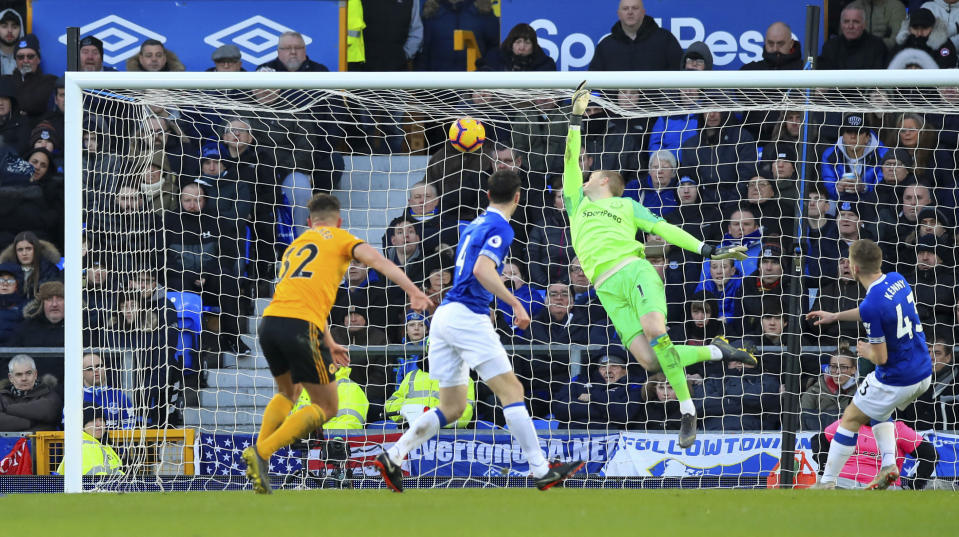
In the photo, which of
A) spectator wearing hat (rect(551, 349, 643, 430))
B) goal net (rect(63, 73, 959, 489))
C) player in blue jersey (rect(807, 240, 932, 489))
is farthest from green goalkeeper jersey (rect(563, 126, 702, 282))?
spectator wearing hat (rect(551, 349, 643, 430))

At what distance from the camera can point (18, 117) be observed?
1241 cm

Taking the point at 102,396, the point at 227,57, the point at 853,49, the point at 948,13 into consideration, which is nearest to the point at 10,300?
the point at 102,396

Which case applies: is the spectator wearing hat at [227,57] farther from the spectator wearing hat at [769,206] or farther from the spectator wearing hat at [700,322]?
the spectator wearing hat at [769,206]

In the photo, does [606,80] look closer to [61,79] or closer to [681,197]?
[681,197]

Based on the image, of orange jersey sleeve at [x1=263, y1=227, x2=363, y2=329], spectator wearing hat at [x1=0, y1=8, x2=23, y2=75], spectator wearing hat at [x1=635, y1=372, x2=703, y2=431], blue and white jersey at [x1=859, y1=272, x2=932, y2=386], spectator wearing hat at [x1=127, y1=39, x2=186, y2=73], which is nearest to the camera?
orange jersey sleeve at [x1=263, y1=227, x2=363, y2=329]

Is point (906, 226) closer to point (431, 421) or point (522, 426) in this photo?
point (522, 426)

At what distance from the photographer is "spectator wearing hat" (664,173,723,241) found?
10.9 meters

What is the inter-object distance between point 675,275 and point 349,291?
111 inches

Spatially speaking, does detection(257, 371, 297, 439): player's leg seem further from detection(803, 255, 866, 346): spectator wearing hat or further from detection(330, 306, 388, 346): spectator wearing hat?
detection(803, 255, 866, 346): spectator wearing hat

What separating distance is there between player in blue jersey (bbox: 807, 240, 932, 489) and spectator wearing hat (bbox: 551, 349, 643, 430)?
6.45 ft

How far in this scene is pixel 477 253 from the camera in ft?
25.8

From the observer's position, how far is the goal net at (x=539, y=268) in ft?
32.0

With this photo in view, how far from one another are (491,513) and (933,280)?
6.03m

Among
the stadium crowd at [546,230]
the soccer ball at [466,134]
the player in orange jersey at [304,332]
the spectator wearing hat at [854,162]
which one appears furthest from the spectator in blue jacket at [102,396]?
the spectator wearing hat at [854,162]
